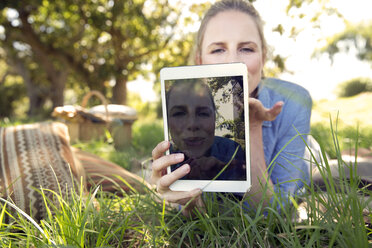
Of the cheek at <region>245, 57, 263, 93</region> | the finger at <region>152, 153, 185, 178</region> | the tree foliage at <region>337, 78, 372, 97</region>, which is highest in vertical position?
the cheek at <region>245, 57, 263, 93</region>

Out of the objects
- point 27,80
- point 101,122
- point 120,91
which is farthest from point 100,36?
point 101,122

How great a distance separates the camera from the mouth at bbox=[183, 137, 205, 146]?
3.84 ft

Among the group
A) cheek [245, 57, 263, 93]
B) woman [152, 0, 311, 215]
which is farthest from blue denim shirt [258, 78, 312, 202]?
cheek [245, 57, 263, 93]

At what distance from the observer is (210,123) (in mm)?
1165

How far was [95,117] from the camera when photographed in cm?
410

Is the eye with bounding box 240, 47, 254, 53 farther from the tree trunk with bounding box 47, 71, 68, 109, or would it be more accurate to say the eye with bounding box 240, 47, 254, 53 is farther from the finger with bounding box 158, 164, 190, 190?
the tree trunk with bounding box 47, 71, 68, 109

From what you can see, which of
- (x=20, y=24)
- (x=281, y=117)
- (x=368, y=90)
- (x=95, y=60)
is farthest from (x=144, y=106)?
(x=281, y=117)

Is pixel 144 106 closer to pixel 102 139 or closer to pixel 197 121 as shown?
pixel 102 139

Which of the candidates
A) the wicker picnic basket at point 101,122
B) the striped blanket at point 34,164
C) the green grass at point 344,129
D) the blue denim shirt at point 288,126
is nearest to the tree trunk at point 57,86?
the wicker picnic basket at point 101,122

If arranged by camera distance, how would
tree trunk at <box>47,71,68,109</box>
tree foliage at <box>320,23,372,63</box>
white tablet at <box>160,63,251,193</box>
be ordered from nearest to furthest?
white tablet at <box>160,63,251,193</box>
tree trunk at <box>47,71,68,109</box>
tree foliage at <box>320,23,372,63</box>

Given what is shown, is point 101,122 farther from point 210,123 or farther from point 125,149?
point 210,123

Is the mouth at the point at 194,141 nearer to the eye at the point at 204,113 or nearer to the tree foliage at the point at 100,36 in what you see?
the eye at the point at 204,113

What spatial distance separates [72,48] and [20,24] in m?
1.91

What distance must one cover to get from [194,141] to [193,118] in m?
0.09
